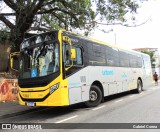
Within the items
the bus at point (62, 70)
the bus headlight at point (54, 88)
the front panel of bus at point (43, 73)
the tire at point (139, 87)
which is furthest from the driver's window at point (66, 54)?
the tire at point (139, 87)

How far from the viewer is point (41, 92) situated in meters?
9.35

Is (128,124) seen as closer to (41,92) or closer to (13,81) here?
(41,92)

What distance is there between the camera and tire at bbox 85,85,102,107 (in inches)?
445

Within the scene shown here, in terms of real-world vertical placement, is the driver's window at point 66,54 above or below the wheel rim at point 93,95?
above

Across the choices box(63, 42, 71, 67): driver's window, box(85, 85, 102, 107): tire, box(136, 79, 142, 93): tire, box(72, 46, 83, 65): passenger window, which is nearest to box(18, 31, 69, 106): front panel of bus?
box(63, 42, 71, 67): driver's window

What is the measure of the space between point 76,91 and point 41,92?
1427mm

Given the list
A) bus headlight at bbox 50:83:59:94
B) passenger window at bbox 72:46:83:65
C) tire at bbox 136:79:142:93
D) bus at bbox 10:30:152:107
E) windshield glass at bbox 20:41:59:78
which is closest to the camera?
bus headlight at bbox 50:83:59:94

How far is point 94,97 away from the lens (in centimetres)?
1152

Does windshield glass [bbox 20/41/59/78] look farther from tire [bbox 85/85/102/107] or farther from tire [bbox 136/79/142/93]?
tire [bbox 136/79/142/93]

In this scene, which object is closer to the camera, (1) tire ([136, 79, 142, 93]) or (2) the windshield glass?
(2) the windshield glass

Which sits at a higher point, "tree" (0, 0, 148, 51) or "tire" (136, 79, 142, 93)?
"tree" (0, 0, 148, 51)

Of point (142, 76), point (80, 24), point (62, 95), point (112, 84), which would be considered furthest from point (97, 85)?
point (142, 76)

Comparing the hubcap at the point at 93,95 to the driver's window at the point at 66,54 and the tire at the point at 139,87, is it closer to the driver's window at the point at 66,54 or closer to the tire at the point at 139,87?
the driver's window at the point at 66,54

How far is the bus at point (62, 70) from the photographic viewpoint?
9.26m
